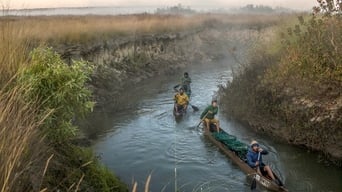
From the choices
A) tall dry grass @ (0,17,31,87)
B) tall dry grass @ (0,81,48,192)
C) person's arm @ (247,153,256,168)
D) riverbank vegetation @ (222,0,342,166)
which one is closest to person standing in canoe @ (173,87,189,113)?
riverbank vegetation @ (222,0,342,166)

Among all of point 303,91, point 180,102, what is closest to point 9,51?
point 303,91

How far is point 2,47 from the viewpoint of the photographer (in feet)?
24.5

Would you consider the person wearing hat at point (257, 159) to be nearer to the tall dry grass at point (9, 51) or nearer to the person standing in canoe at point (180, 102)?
the tall dry grass at point (9, 51)

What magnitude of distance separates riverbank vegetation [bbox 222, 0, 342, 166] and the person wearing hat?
9.77 feet

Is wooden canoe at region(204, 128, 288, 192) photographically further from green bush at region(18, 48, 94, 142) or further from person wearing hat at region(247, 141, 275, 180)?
green bush at region(18, 48, 94, 142)

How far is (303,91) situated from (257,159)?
4.95 m

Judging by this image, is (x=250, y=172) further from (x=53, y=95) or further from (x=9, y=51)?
(x=9, y=51)

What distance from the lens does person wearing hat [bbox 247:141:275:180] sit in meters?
12.9

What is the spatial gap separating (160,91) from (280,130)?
38.9 feet

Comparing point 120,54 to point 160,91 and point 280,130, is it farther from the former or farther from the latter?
point 280,130

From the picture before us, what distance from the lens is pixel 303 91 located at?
1709 centimetres

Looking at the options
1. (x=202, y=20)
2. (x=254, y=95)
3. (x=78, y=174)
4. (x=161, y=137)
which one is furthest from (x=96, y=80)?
(x=202, y=20)

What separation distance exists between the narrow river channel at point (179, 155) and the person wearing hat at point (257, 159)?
552mm

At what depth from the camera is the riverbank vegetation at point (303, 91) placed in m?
15.4
